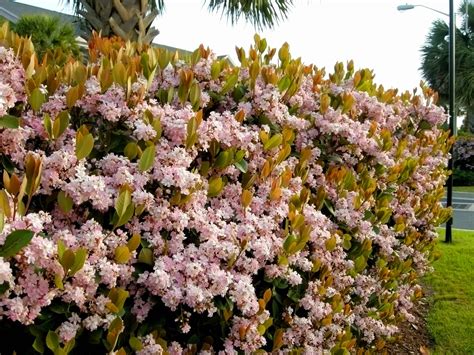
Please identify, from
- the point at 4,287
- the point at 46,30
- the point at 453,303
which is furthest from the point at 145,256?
the point at 46,30

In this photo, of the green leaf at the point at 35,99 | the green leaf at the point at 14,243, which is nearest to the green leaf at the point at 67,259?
the green leaf at the point at 14,243

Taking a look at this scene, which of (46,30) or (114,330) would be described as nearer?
(114,330)

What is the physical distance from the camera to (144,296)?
2.07 meters

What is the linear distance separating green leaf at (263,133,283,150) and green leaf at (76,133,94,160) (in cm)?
90

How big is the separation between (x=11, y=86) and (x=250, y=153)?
1019 mm

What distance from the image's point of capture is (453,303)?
591 centimetres

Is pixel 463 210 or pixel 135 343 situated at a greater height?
pixel 135 343

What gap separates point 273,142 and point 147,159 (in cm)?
75

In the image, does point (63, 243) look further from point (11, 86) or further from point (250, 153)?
point (250, 153)

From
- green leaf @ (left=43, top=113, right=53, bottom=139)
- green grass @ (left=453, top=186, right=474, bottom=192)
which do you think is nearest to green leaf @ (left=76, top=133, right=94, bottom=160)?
green leaf @ (left=43, top=113, right=53, bottom=139)

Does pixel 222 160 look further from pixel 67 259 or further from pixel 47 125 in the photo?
pixel 67 259

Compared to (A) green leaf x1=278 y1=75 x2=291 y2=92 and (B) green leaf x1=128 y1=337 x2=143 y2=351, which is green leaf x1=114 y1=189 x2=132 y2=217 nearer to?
(B) green leaf x1=128 y1=337 x2=143 y2=351

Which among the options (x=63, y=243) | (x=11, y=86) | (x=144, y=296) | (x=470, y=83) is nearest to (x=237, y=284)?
(x=144, y=296)

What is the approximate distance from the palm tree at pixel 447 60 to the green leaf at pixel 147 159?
3256cm
